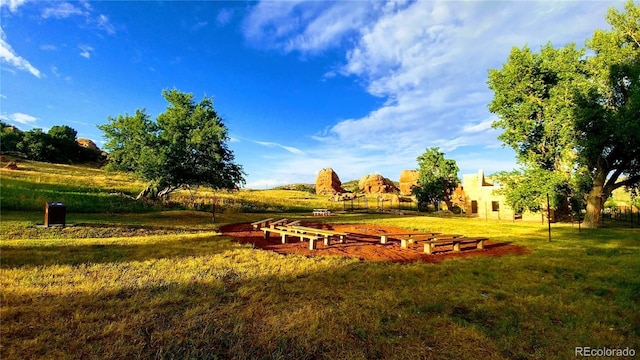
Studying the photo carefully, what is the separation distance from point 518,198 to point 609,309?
2161 centimetres

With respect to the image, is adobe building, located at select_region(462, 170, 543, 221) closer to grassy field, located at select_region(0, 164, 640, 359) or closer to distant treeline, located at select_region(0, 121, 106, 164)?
grassy field, located at select_region(0, 164, 640, 359)

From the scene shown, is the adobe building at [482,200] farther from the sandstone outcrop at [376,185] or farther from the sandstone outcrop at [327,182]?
the sandstone outcrop at [327,182]

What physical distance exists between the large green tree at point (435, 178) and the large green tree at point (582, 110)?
63.6 ft

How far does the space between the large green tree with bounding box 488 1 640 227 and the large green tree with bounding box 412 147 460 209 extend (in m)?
19.4

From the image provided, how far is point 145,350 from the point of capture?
4113 millimetres

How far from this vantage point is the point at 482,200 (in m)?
40.0

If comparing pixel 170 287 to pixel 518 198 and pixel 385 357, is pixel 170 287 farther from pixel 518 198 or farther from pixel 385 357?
pixel 518 198

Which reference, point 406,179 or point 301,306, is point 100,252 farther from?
point 406,179

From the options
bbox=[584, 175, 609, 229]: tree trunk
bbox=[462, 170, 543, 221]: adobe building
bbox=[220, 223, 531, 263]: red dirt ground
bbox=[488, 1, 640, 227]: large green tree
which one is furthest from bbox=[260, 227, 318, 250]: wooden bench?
bbox=[462, 170, 543, 221]: adobe building

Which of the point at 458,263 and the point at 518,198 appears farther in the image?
the point at 518,198

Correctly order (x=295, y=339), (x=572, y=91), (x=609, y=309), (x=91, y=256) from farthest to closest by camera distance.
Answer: (x=572, y=91)
(x=91, y=256)
(x=609, y=309)
(x=295, y=339)

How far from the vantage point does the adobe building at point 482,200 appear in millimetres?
36562

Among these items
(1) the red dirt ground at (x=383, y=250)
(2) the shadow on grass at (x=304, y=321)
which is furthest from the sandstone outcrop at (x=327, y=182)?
(2) the shadow on grass at (x=304, y=321)

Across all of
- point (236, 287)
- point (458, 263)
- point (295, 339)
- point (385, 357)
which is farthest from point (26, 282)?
point (458, 263)
